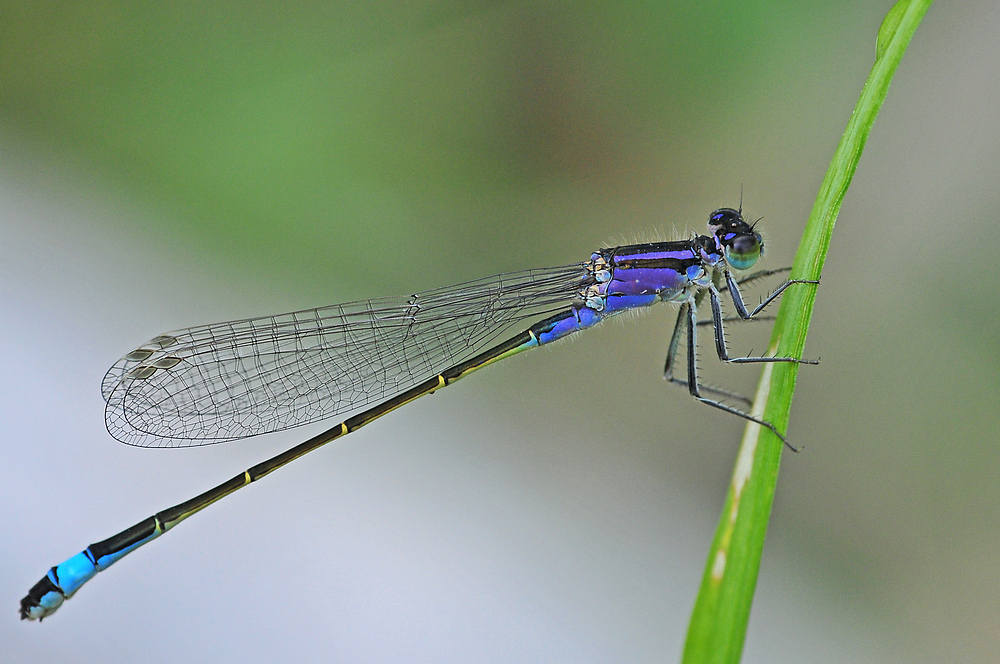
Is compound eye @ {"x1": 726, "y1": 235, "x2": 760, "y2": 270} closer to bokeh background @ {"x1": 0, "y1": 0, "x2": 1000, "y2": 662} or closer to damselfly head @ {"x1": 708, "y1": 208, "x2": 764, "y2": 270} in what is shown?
damselfly head @ {"x1": 708, "y1": 208, "x2": 764, "y2": 270}

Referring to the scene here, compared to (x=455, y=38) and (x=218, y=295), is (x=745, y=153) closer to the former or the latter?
(x=455, y=38)

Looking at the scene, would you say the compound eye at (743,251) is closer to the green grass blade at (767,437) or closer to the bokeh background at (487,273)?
the green grass blade at (767,437)

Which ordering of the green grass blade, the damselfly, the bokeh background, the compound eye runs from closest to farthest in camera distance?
1. the green grass blade
2. the compound eye
3. the damselfly
4. the bokeh background

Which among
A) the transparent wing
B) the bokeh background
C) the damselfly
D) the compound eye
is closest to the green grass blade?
the compound eye

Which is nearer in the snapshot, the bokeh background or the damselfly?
the damselfly

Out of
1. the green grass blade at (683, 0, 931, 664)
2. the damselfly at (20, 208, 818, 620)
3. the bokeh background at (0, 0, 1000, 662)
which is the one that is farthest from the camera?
the bokeh background at (0, 0, 1000, 662)

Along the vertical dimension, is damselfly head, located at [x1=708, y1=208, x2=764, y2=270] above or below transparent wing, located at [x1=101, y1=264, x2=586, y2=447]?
above

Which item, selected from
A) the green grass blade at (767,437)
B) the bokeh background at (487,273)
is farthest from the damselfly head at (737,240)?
the bokeh background at (487,273)
